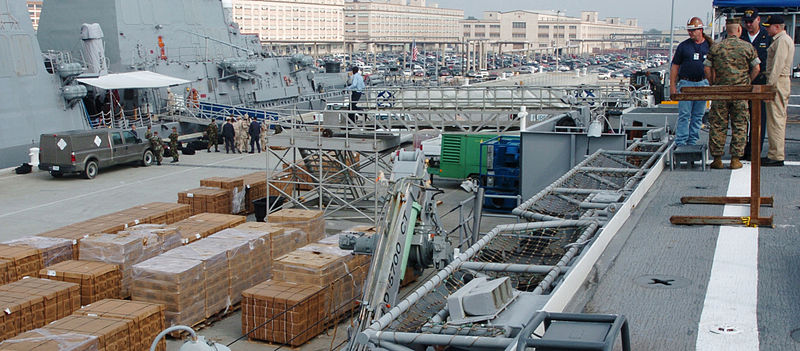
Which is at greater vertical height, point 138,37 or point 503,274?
point 138,37

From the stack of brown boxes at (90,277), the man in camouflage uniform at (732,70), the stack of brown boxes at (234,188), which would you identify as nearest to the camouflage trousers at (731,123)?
the man in camouflage uniform at (732,70)

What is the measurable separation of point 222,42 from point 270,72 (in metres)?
3.11

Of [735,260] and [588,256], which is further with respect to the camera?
[735,260]

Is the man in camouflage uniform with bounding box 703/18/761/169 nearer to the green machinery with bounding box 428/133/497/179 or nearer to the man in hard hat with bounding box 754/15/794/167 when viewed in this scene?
the man in hard hat with bounding box 754/15/794/167

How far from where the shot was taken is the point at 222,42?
37969 millimetres

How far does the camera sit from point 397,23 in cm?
16225

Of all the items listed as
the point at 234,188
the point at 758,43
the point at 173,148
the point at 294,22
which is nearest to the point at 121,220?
the point at 234,188

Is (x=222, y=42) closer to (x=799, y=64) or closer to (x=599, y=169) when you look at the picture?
(x=799, y=64)

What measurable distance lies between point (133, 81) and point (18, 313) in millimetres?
20601

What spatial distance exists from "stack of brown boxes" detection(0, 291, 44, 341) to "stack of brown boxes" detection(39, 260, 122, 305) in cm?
106

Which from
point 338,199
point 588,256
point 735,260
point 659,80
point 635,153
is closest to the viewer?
point 588,256

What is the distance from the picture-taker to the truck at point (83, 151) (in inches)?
878

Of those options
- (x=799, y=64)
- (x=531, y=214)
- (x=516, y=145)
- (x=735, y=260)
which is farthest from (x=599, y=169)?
(x=799, y=64)

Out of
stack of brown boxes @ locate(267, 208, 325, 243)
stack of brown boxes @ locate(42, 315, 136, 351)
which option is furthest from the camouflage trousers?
stack of brown boxes @ locate(42, 315, 136, 351)
